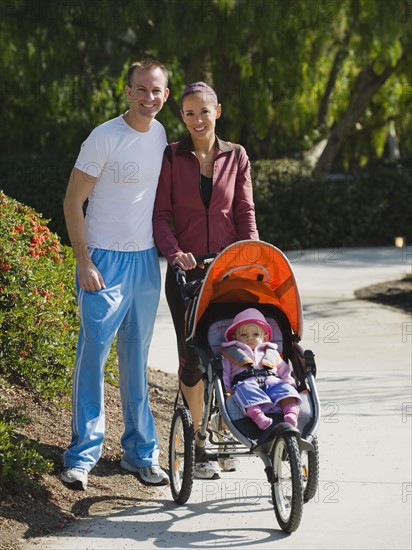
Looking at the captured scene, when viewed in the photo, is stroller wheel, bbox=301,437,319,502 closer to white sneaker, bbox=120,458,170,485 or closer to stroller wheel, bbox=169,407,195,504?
stroller wheel, bbox=169,407,195,504

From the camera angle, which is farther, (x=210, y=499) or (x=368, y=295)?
(x=368, y=295)

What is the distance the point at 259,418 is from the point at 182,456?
70 cm

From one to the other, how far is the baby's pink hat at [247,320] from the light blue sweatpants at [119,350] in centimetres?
48

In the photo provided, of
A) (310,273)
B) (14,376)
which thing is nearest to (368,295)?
(310,273)

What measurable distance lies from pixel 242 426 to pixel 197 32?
1144 cm

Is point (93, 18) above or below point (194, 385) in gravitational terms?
above

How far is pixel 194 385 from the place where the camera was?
5.84 metres

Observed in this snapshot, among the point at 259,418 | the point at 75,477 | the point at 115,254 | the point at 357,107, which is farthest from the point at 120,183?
the point at 357,107

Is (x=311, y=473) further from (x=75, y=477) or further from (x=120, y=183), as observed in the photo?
(x=120, y=183)

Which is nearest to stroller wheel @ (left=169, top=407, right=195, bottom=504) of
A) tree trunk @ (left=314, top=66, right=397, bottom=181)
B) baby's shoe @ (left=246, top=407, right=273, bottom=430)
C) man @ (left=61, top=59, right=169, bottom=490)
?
man @ (left=61, top=59, right=169, bottom=490)

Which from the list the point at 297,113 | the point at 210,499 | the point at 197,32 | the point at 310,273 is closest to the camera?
the point at 210,499

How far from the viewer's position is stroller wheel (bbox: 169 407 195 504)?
5254mm

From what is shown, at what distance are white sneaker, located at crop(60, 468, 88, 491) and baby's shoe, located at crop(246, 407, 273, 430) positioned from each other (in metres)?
0.99

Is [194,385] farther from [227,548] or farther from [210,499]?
[227,548]
